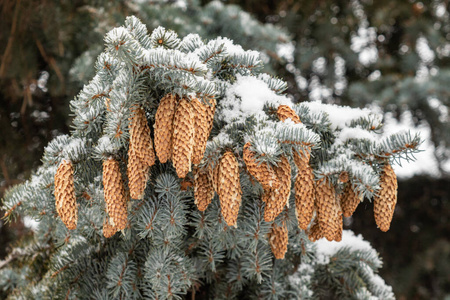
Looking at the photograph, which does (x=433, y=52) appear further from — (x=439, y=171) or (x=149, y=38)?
(x=149, y=38)

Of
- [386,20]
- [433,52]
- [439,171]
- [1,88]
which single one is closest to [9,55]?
[1,88]

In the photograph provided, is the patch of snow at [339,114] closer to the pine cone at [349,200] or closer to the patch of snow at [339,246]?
the pine cone at [349,200]

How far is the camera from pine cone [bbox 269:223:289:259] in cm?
86

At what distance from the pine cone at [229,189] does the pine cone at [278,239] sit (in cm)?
18

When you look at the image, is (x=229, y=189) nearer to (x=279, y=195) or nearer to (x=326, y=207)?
(x=279, y=195)

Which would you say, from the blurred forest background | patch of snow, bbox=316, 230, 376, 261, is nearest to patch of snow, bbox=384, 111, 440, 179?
the blurred forest background

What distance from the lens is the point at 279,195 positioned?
2.39 feet

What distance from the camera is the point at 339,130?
35.9 inches

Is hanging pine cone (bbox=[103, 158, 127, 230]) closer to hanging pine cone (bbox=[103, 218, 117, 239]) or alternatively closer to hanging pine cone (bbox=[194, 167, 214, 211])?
hanging pine cone (bbox=[103, 218, 117, 239])

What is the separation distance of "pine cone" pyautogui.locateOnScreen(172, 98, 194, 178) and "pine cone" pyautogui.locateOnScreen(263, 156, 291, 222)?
0.17m

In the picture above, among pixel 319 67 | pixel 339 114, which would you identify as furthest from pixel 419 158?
pixel 339 114

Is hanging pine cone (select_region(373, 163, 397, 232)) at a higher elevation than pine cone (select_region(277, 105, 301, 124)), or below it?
below

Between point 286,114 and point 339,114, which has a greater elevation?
point 339,114

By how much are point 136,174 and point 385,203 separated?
49cm
